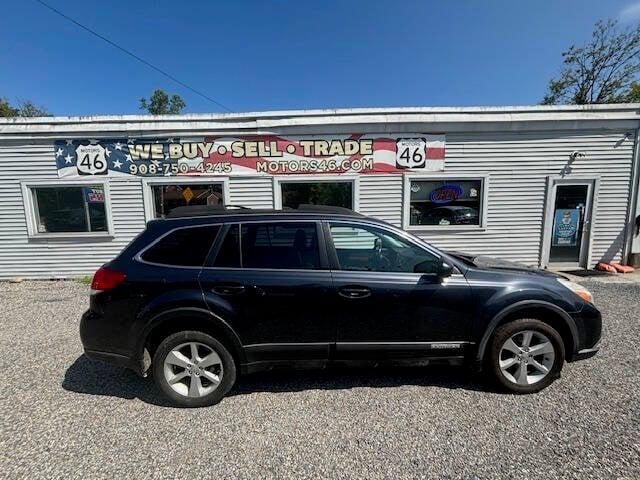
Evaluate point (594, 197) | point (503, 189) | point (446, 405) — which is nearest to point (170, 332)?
point (446, 405)

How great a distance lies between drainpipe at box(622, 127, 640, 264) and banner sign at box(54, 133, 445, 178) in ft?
14.4

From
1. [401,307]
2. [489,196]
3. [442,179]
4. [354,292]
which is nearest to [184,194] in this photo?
[354,292]

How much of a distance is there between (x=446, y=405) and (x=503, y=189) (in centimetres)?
613

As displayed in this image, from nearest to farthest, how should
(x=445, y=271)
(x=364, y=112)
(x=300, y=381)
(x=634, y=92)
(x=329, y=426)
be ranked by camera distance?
(x=329, y=426)
(x=445, y=271)
(x=300, y=381)
(x=364, y=112)
(x=634, y=92)

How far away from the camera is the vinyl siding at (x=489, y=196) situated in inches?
274

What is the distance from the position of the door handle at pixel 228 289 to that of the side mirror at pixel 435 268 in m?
1.54

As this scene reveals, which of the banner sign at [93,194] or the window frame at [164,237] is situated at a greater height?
the banner sign at [93,194]

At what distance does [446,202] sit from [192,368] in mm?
6465

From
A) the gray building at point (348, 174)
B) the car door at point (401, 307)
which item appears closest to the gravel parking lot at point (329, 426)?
the car door at point (401, 307)

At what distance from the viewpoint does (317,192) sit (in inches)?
285

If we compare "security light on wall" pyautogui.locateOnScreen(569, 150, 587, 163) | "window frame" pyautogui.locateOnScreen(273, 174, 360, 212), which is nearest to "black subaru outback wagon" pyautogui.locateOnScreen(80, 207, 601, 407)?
"window frame" pyautogui.locateOnScreen(273, 174, 360, 212)

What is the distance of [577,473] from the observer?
6.39 ft

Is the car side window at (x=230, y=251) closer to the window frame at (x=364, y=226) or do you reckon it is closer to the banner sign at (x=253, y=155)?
the window frame at (x=364, y=226)

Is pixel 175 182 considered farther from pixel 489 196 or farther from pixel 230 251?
pixel 489 196
